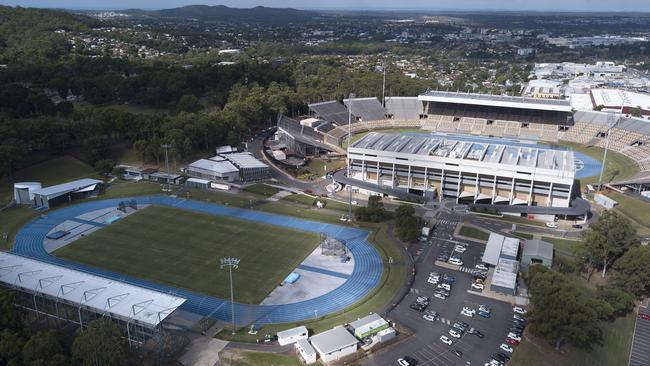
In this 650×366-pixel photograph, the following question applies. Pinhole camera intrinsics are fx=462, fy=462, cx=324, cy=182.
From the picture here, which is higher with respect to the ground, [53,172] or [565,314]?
[565,314]

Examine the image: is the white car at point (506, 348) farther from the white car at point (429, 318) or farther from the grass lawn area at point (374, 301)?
the grass lawn area at point (374, 301)

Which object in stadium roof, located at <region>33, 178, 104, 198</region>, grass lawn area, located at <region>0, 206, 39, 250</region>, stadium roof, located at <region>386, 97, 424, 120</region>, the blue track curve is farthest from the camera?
stadium roof, located at <region>386, 97, 424, 120</region>

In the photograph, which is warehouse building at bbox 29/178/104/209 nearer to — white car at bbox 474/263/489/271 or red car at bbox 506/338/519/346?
white car at bbox 474/263/489/271

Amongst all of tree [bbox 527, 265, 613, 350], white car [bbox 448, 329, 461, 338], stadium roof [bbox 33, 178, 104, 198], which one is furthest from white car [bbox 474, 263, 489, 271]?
stadium roof [bbox 33, 178, 104, 198]

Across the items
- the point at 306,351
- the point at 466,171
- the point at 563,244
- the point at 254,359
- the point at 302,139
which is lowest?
the point at 254,359

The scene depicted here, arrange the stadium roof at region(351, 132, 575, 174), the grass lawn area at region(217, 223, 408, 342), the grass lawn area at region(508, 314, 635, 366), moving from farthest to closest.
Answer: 1. the stadium roof at region(351, 132, 575, 174)
2. the grass lawn area at region(217, 223, 408, 342)
3. the grass lawn area at region(508, 314, 635, 366)

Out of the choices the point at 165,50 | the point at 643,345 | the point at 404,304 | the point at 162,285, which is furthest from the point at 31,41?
the point at 643,345

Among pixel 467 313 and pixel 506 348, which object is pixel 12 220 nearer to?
pixel 467 313

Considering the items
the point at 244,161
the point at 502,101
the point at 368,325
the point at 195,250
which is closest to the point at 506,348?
the point at 368,325

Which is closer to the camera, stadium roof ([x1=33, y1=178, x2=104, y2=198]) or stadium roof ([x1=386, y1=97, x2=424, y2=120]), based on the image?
stadium roof ([x1=33, y1=178, x2=104, y2=198])
